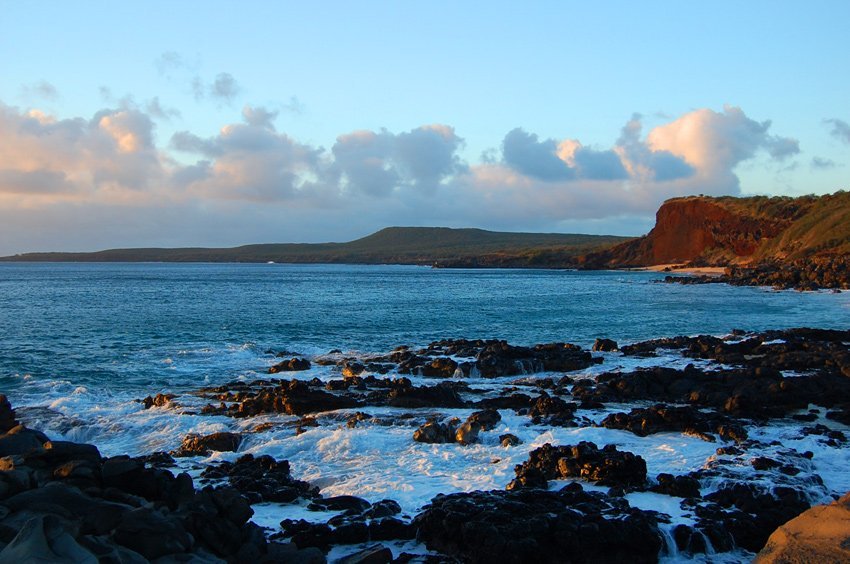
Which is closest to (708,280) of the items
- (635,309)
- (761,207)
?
(761,207)

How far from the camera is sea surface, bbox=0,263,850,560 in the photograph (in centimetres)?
1694

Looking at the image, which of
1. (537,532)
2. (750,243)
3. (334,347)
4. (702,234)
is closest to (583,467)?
(537,532)

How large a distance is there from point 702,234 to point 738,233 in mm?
12777

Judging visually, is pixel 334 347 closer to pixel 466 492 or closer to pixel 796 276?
pixel 466 492

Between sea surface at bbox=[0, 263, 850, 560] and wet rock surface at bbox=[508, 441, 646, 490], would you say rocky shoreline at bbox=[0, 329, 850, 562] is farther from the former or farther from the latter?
sea surface at bbox=[0, 263, 850, 560]

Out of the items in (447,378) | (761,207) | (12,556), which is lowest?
(447,378)

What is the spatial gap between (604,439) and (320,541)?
10.0 m

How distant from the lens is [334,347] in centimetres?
4100

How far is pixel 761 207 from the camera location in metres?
128

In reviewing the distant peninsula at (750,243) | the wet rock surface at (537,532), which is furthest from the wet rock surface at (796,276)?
the wet rock surface at (537,532)

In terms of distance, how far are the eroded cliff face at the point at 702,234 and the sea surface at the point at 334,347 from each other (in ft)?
147

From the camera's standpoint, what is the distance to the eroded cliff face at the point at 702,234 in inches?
4970

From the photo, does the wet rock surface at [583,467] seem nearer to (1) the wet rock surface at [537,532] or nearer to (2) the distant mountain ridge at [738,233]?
(1) the wet rock surface at [537,532]

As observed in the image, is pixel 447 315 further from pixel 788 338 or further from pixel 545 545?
pixel 545 545
